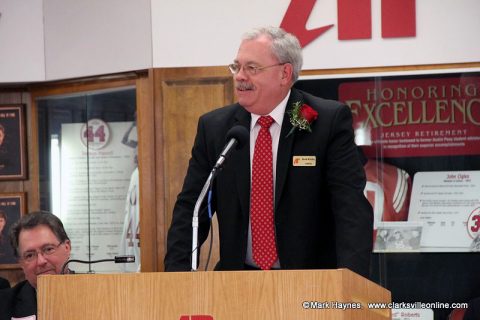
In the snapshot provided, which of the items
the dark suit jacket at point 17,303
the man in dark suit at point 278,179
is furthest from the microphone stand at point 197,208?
the dark suit jacket at point 17,303

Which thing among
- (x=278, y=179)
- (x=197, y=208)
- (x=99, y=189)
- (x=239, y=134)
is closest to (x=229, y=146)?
(x=239, y=134)

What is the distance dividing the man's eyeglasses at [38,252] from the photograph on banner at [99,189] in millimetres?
2539

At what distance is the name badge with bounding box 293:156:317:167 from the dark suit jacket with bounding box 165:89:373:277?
13mm

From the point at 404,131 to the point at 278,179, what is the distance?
121 inches

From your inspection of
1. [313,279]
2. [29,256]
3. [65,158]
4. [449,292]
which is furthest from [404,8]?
[313,279]

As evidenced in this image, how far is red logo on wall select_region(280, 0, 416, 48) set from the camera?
21.7 feet

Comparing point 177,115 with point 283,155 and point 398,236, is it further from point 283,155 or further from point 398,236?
point 283,155

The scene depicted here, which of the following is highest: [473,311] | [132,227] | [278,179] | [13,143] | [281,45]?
[281,45]

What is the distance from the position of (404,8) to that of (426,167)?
107 centimetres

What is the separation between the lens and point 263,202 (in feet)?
12.9

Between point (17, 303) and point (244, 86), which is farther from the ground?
point (244, 86)

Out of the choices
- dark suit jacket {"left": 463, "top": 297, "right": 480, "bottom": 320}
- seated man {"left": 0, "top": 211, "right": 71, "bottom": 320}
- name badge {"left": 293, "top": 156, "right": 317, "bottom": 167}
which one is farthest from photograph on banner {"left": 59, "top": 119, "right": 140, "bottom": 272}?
name badge {"left": 293, "top": 156, "right": 317, "bottom": 167}

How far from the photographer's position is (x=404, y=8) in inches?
261

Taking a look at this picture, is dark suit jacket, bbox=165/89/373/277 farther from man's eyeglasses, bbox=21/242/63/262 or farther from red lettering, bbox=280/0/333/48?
red lettering, bbox=280/0/333/48
